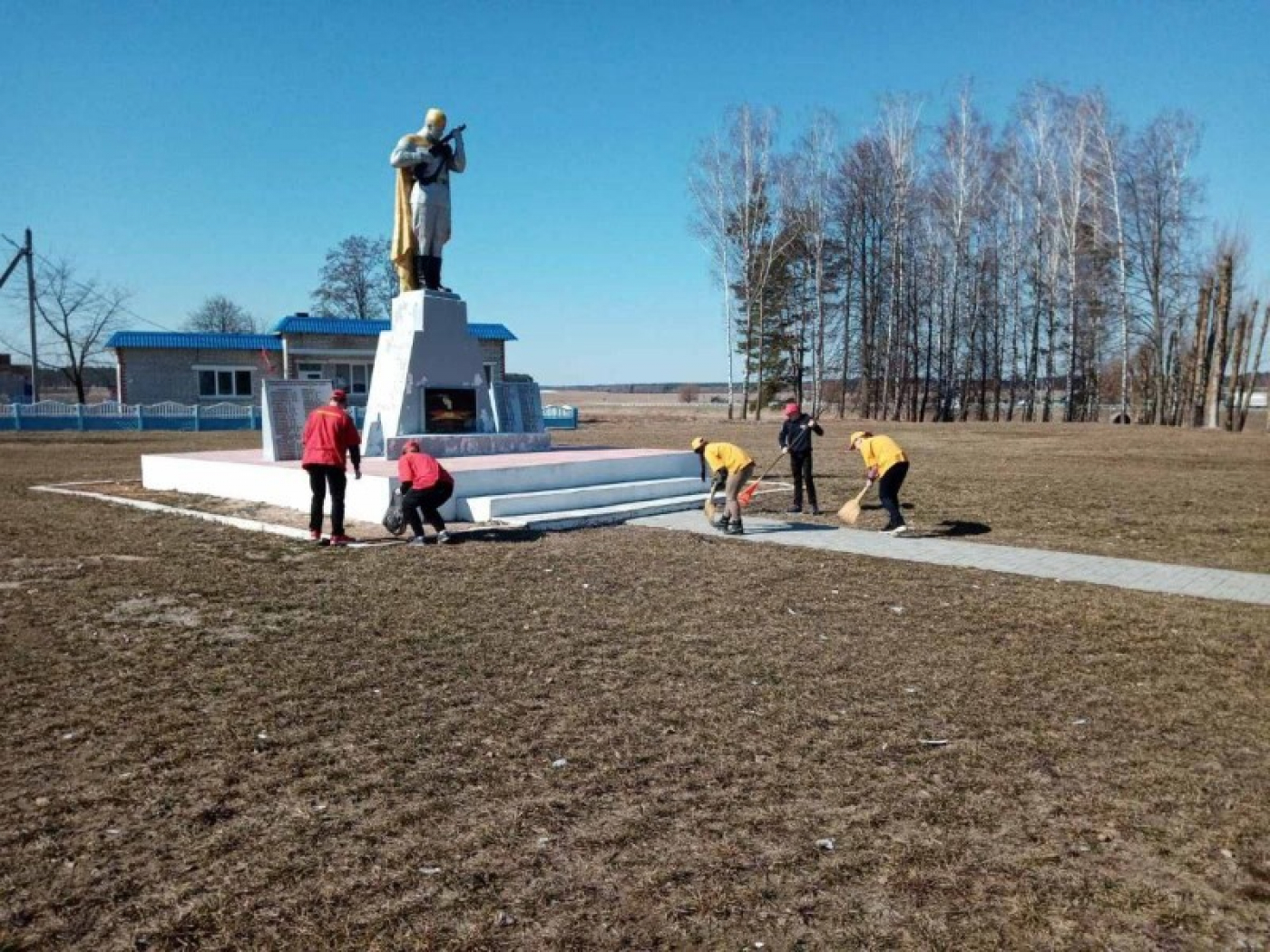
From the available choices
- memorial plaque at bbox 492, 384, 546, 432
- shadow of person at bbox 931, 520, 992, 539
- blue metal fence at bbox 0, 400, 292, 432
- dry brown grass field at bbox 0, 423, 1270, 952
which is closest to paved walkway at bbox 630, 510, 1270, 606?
shadow of person at bbox 931, 520, 992, 539

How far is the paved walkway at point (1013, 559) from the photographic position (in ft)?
27.1

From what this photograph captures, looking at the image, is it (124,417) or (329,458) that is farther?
(124,417)

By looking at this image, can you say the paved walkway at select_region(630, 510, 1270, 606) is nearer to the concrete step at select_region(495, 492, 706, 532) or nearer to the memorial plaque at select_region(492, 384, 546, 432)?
the concrete step at select_region(495, 492, 706, 532)

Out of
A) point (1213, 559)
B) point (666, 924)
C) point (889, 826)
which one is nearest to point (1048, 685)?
point (889, 826)

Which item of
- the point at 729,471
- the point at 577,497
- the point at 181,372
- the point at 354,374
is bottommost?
the point at 577,497

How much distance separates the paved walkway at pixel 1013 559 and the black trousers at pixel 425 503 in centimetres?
283

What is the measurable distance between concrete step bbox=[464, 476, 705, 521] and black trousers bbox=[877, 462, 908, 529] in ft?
Answer: 10.4

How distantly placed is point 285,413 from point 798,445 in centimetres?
775

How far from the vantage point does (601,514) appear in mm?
11445

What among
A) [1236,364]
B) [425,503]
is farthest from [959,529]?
[1236,364]

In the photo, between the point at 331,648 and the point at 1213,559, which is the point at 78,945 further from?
the point at 1213,559

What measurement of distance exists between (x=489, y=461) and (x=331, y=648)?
7091mm

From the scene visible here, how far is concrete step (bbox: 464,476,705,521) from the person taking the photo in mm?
10852

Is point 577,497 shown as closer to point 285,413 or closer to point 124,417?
point 285,413
